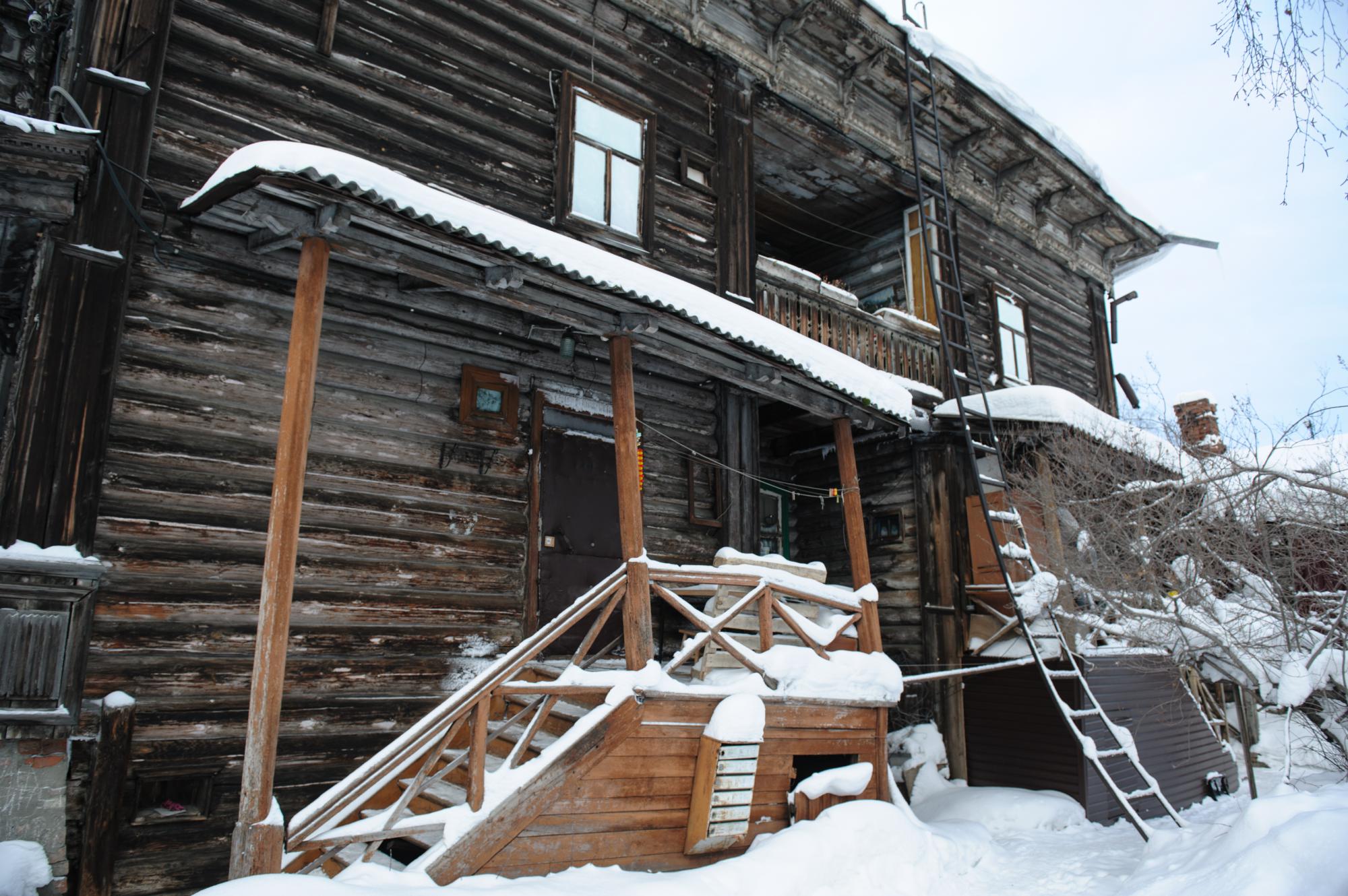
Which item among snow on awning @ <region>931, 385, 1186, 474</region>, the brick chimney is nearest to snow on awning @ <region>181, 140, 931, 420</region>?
snow on awning @ <region>931, 385, 1186, 474</region>

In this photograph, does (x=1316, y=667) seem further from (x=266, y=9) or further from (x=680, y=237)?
(x=266, y=9)

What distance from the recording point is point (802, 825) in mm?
6781

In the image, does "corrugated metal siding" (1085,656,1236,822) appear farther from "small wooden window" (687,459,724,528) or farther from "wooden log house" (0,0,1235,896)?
"small wooden window" (687,459,724,528)

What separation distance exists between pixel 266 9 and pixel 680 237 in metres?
4.50

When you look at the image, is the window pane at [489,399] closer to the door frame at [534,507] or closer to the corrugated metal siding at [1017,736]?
the door frame at [534,507]

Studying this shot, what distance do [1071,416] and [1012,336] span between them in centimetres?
401

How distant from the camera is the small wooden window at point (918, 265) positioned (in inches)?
511

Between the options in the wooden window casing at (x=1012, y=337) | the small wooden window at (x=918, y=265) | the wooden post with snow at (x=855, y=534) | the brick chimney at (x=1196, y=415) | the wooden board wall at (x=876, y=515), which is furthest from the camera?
the brick chimney at (x=1196, y=415)

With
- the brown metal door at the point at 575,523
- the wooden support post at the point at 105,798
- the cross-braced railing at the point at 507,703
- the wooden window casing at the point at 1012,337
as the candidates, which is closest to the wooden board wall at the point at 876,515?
the wooden window casing at the point at 1012,337

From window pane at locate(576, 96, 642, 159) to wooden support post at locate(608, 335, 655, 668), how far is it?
10.6 ft

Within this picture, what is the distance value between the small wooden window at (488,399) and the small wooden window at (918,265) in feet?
24.1

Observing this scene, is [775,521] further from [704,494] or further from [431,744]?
[431,744]

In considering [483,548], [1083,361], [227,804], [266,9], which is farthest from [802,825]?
[1083,361]

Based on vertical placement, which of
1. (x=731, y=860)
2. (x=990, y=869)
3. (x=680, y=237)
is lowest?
(x=990, y=869)
